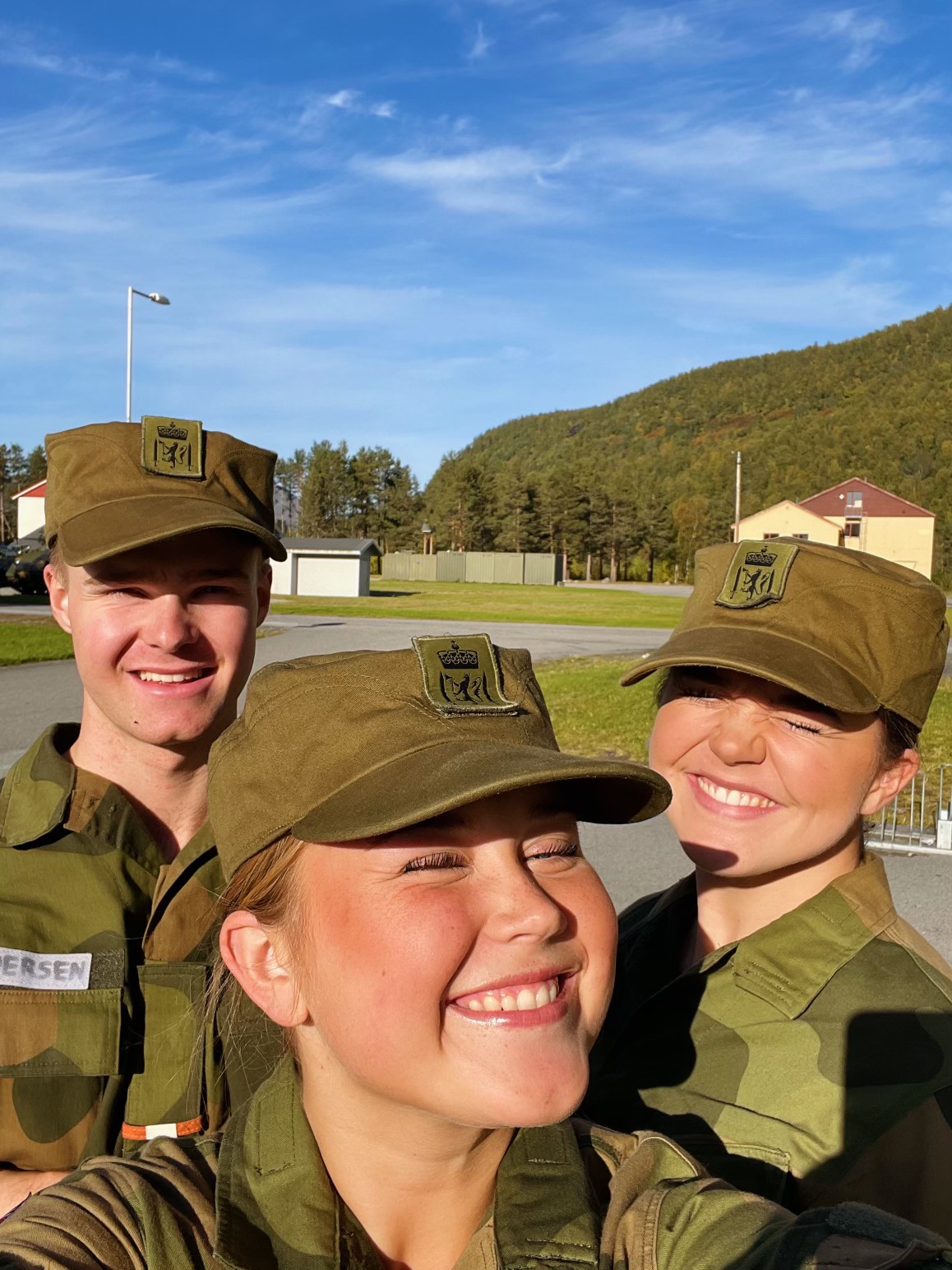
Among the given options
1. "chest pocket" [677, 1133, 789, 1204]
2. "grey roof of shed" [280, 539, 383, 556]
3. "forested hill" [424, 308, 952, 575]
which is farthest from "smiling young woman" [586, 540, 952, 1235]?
"forested hill" [424, 308, 952, 575]

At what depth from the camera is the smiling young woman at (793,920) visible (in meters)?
1.86

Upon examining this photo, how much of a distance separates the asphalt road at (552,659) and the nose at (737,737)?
4.18 m

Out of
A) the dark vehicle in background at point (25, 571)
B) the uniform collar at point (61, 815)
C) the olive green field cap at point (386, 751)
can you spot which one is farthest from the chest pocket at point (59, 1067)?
the dark vehicle in background at point (25, 571)

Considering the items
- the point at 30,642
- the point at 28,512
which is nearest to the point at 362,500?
the point at 28,512

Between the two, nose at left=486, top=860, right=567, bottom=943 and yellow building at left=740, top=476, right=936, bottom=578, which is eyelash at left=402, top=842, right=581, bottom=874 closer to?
nose at left=486, top=860, right=567, bottom=943

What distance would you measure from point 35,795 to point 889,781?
182cm

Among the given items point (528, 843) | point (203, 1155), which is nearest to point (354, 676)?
point (528, 843)

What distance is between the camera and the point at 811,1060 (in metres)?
1.96

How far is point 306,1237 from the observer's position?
1392 mm

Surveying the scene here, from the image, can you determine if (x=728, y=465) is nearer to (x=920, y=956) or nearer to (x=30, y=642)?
(x=30, y=642)

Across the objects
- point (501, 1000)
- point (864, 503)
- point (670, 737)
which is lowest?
point (501, 1000)

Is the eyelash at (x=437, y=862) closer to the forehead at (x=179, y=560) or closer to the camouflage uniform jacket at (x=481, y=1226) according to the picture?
the camouflage uniform jacket at (x=481, y=1226)

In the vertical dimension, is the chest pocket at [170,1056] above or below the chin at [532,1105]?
below

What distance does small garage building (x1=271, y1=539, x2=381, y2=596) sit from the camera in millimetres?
54281
